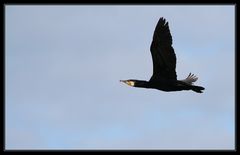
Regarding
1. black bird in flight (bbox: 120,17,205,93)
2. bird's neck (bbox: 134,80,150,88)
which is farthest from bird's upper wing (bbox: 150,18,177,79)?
bird's neck (bbox: 134,80,150,88)

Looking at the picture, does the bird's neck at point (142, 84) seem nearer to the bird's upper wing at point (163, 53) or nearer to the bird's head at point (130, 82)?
the bird's head at point (130, 82)

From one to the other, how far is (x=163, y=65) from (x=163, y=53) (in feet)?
1.56

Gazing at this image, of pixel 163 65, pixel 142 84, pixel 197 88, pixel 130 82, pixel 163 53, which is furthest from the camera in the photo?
pixel 130 82

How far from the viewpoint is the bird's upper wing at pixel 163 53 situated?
117 feet

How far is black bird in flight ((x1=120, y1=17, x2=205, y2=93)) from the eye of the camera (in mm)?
35750

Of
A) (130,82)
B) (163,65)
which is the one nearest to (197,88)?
(163,65)

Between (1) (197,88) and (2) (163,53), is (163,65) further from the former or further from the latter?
(1) (197,88)

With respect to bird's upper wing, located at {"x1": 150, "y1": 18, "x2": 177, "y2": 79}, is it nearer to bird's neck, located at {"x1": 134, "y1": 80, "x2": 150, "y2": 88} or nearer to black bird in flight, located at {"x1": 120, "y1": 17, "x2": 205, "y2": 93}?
black bird in flight, located at {"x1": 120, "y1": 17, "x2": 205, "y2": 93}

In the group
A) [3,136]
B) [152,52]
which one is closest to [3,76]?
[3,136]

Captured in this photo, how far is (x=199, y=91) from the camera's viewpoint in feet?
116

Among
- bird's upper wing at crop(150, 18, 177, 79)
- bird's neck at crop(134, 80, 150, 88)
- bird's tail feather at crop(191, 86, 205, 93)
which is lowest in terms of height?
bird's tail feather at crop(191, 86, 205, 93)

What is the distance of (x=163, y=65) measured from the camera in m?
36.2

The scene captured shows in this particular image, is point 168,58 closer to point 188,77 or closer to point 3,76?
point 188,77

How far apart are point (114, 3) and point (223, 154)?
787cm
